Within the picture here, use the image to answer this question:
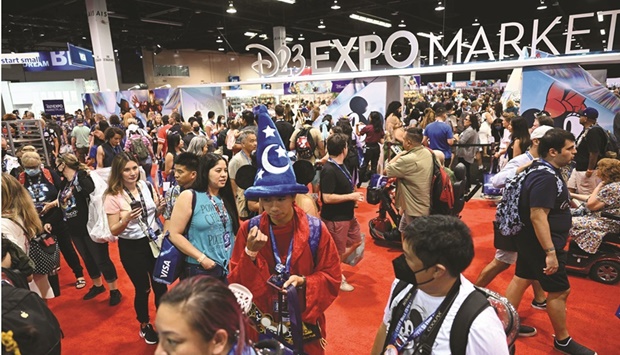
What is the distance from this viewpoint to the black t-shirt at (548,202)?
8.16ft

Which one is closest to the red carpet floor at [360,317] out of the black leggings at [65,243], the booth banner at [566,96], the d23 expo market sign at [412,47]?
the black leggings at [65,243]

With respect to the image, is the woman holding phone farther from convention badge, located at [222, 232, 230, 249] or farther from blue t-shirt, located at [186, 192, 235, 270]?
convention badge, located at [222, 232, 230, 249]

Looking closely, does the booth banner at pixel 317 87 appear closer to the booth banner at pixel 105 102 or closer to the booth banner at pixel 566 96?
the booth banner at pixel 566 96

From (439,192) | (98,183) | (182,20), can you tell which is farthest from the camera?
(182,20)

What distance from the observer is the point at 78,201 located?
12.3 ft

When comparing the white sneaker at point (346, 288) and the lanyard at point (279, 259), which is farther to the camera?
the white sneaker at point (346, 288)

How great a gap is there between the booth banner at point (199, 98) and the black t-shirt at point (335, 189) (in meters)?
9.46

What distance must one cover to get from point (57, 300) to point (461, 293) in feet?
14.6

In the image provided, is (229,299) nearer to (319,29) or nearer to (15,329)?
(15,329)

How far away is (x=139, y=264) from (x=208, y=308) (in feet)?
7.40

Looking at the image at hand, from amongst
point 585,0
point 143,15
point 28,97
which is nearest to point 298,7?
point 143,15

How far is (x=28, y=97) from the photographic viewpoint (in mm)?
17344

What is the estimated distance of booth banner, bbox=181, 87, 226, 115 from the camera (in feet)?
39.2

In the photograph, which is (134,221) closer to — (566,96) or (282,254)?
(282,254)
